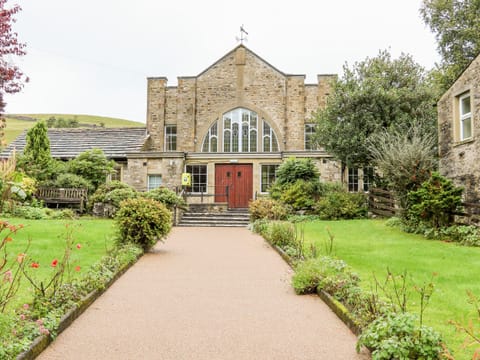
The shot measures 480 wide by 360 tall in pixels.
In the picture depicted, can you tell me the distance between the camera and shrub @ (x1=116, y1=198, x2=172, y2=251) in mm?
10914

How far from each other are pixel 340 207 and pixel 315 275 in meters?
12.7

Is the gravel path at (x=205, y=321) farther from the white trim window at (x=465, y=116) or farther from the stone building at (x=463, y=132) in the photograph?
the white trim window at (x=465, y=116)

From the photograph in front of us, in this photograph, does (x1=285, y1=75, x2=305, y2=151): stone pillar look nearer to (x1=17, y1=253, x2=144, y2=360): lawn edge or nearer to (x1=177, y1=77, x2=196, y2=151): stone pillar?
(x1=177, y1=77, x2=196, y2=151): stone pillar

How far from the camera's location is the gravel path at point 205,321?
15.0 feet

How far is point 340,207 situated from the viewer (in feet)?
63.9

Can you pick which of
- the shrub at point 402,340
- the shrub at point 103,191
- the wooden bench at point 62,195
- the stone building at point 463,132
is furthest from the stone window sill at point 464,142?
the wooden bench at point 62,195

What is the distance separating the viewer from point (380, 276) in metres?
7.76

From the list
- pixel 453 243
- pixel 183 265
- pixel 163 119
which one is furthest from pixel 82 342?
pixel 163 119

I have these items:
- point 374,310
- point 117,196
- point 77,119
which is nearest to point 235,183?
point 117,196

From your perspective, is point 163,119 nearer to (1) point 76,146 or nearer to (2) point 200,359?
(1) point 76,146

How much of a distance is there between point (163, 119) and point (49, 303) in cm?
2467

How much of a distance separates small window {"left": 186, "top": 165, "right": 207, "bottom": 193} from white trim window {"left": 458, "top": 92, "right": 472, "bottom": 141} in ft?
45.3

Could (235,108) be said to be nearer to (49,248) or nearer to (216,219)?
(216,219)

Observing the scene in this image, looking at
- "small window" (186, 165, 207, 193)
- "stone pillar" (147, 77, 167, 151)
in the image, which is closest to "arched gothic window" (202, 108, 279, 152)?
"stone pillar" (147, 77, 167, 151)
